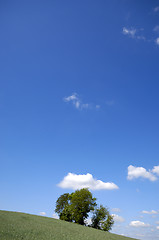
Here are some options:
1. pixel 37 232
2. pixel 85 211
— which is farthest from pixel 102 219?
pixel 37 232

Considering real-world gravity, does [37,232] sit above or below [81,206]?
below

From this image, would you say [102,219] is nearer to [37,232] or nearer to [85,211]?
[85,211]

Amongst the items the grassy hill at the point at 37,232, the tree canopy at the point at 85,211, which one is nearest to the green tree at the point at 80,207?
the tree canopy at the point at 85,211

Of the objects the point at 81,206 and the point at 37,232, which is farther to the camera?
the point at 81,206

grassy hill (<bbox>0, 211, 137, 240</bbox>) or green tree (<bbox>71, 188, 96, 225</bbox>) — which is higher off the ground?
green tree (<bbox>71, 188, 96, 225</bbox>)

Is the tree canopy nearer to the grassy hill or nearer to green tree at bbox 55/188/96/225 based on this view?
green tree at bbox 55/188/96/225

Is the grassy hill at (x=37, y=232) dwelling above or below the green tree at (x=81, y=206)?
below

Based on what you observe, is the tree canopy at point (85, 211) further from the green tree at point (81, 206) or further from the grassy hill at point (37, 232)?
the grassy hill at point (37, 232)

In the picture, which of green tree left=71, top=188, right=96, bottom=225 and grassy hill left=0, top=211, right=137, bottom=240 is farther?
green tree left=71, top=188, right=96, bottom=225

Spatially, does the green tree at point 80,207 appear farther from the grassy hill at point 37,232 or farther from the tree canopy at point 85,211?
the grassy hill at point 37,232

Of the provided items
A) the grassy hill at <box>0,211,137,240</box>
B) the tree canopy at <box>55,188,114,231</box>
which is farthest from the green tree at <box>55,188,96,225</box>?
the grassy hill at <box>0,211,137,240</box>

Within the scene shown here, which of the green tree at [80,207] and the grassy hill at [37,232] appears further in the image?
the green tree at [80,207]

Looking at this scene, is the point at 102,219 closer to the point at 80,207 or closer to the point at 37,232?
the point at 80,207

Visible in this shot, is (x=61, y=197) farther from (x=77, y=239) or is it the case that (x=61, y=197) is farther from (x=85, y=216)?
(x=77, y=239)
